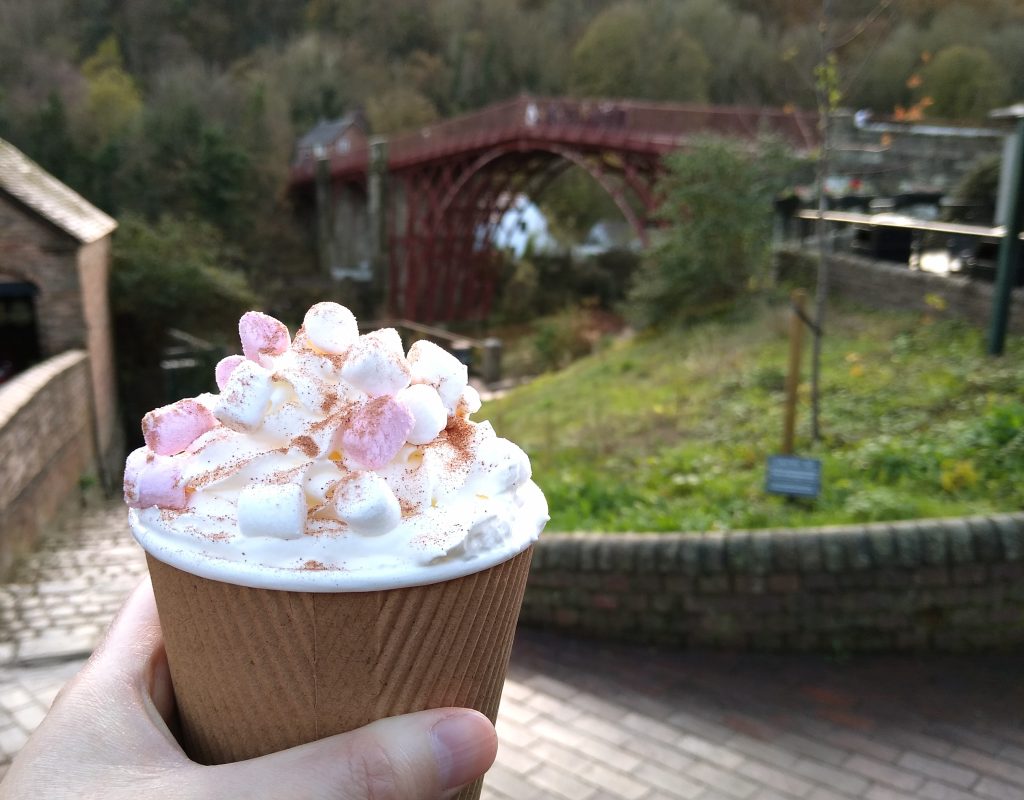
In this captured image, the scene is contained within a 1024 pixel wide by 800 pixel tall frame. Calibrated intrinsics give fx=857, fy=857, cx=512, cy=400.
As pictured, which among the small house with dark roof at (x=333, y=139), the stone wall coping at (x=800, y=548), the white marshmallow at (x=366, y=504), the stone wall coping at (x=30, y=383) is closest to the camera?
the white marshmallow at (x=366, y=504)

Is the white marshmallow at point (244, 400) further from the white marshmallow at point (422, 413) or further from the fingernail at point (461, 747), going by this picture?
the fingernail at point (461, 747)

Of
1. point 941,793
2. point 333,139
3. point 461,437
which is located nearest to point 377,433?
point 461,437

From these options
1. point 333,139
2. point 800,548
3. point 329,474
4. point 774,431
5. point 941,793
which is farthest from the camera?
point 333,139

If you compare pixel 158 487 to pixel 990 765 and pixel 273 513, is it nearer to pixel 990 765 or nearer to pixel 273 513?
pixel 273 513

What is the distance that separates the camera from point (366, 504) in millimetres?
1284

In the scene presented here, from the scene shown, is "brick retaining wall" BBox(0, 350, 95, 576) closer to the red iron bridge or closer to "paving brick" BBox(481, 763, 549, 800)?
"paving brick" BBox(481, 763, 549, 800)

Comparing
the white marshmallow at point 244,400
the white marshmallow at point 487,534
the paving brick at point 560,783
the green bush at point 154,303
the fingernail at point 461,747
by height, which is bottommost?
the green bush at point 154,303

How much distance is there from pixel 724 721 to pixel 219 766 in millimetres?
3210

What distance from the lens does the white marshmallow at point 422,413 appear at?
4.66 ft

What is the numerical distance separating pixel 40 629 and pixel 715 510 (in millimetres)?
4138

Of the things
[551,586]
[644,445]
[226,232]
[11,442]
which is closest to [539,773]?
[551,586]

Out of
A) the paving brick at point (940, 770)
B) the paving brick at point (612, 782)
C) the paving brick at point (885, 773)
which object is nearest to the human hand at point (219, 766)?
the paving brick at point (612, 782)

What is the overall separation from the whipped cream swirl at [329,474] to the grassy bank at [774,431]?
12.2 ft

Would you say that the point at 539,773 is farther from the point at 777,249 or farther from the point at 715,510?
the point at 777,249
